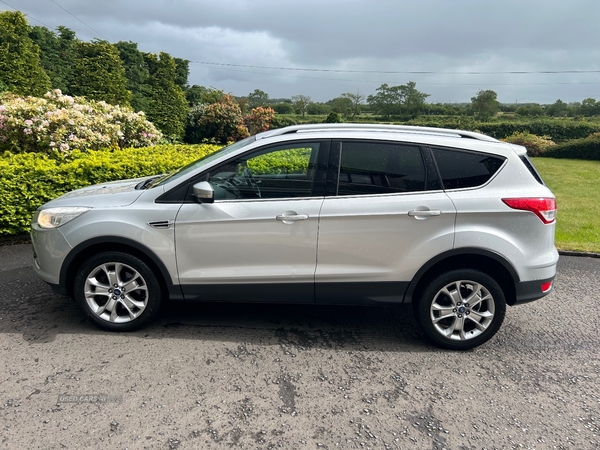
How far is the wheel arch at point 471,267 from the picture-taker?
11.4 ft

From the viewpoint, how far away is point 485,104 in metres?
43.4

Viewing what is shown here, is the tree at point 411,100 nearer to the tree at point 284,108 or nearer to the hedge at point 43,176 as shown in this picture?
the tree at point 284,108

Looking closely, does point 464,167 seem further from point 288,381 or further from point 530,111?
point 530,111

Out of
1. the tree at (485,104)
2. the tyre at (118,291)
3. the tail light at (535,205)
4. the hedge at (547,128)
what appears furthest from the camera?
the tree at (485,104)

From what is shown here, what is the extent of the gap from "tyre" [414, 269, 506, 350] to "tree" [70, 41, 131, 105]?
17799 millimetres

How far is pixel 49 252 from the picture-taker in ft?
12.1

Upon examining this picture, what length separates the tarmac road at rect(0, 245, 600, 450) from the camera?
105 inches

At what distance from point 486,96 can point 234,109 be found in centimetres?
3163

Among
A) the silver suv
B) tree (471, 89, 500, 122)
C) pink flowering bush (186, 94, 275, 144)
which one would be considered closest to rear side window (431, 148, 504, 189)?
the silver suv

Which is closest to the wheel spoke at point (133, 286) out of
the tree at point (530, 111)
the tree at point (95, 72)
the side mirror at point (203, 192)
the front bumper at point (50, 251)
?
the front bumper at point (50, 251)

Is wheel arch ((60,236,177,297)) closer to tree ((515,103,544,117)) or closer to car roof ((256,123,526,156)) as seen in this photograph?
car roof ((256,123,526,156))

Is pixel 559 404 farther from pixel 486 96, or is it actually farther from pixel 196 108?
pixel 486 96

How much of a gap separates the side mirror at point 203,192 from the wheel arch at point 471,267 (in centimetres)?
177

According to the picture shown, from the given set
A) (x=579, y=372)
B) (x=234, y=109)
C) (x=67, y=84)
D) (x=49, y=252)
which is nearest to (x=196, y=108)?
(x=234, y=109)
